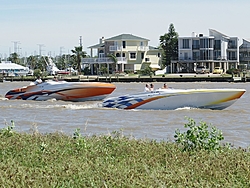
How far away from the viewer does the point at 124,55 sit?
315 ft

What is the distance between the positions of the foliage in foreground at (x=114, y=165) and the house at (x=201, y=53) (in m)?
80.4

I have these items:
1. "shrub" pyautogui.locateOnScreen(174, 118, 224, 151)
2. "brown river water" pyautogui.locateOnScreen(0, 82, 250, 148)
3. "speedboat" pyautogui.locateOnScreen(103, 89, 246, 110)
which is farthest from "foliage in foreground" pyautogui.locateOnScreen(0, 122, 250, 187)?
"speedboat" pyautogui.locateOnScreen(103, 89, 246, 110)

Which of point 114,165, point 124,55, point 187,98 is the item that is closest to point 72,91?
point 187,98

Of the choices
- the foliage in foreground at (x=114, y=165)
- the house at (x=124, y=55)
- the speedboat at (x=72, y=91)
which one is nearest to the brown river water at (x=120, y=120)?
the speedboat at (x=72, y=91)

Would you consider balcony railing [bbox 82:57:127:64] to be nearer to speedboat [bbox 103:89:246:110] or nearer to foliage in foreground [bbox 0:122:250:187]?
speedboat [bbox 103:89:246:110]

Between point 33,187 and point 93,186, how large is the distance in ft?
2.66

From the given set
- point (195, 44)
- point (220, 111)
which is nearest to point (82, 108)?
point (220, 111)

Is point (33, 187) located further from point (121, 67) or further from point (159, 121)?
point (121, 67)

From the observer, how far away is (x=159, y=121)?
22984 millimetres

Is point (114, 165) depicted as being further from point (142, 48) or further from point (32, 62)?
point (32, 62)

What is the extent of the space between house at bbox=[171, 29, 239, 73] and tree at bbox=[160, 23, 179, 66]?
1.85 m

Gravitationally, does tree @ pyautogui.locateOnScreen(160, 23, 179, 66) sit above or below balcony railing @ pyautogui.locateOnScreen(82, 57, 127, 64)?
above

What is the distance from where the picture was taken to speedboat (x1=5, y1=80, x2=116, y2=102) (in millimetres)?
33562

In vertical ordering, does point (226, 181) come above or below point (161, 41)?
below
